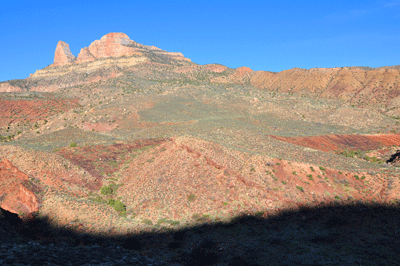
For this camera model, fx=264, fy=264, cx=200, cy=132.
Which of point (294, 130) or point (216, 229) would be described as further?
point (294, 130)

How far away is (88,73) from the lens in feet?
511

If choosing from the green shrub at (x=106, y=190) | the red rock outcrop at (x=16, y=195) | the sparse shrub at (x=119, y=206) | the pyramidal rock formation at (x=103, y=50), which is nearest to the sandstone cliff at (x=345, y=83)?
A: the pyramidal rock formation at (x=103, y=50)

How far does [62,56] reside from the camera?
178875mm

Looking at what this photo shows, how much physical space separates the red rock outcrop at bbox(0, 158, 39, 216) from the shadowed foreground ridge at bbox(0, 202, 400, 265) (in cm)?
162

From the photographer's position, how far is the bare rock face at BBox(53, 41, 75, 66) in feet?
582

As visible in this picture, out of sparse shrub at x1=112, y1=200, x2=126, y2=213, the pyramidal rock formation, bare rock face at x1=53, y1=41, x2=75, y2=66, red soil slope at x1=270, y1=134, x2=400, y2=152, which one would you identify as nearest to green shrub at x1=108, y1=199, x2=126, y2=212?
sparse shrub at x1=112, y1=200, x2=126, y2=213

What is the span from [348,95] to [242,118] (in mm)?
70784

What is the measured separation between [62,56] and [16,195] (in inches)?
7183

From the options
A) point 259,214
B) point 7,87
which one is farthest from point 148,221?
point 7,87

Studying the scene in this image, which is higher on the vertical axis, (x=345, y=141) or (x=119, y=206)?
(x=345, y=141)

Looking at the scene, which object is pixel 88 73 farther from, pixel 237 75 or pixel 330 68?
pixel 330 68

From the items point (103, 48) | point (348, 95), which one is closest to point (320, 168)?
point (348, 95)

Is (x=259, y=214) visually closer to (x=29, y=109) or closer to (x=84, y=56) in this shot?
(x=29, y=109)

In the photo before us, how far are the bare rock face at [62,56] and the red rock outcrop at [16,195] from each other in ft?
567
